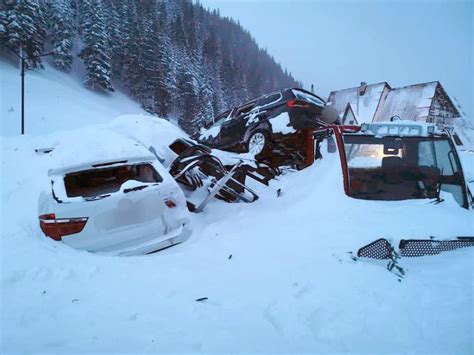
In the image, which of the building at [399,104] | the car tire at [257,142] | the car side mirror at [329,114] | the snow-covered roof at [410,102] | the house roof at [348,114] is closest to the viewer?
the car side mirror at [329,114]

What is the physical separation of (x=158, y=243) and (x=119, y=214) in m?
Result: 0.56

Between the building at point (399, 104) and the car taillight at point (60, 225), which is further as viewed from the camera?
the building at point (399, 104)

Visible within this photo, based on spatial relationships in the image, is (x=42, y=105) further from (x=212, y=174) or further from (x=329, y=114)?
(x=329, y=114)

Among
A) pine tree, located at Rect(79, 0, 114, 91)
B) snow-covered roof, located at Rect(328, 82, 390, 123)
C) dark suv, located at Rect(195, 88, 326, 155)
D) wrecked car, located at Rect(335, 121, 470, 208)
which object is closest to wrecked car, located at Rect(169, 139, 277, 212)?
dark suv, located at Rect(195, 88, 326, 155)

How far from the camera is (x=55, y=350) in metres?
1.66

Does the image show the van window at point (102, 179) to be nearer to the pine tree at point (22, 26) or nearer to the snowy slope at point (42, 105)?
the snowy slope at point (42, 105)

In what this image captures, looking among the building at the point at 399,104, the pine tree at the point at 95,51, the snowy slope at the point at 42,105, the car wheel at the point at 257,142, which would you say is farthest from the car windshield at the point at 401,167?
the pine tree at the point at 95,51

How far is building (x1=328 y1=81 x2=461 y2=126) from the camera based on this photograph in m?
24.5

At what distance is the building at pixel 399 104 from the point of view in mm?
24531

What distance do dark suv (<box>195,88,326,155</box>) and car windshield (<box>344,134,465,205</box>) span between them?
9.14 ft

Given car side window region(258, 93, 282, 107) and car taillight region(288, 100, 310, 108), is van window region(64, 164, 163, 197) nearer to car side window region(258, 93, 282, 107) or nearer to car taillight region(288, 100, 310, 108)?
car taillight region(288, 100, 310, 108)

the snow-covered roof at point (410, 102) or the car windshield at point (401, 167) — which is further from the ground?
the snow-covered roof at point (410, 102)

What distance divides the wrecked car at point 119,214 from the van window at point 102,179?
491 millimetres

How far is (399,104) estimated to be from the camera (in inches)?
1008
